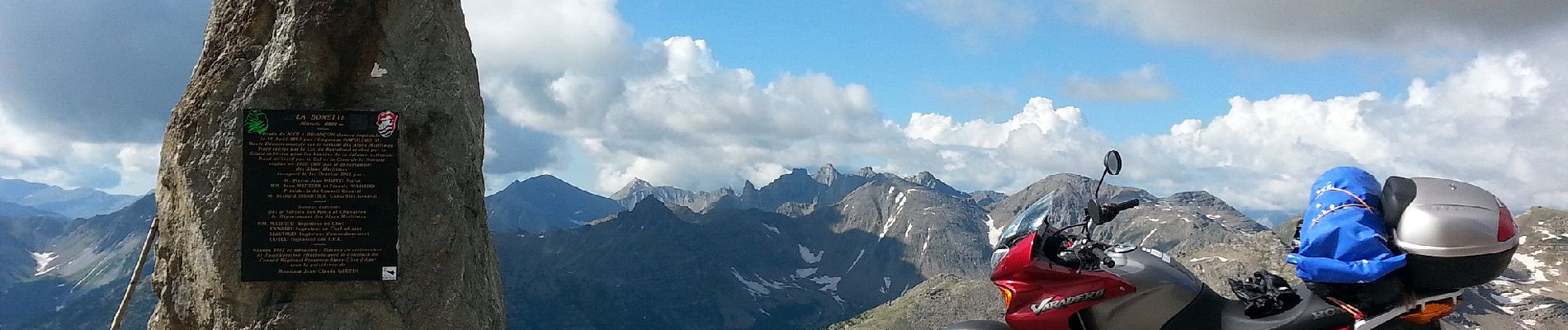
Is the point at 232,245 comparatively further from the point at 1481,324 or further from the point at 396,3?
the point at 1481,324

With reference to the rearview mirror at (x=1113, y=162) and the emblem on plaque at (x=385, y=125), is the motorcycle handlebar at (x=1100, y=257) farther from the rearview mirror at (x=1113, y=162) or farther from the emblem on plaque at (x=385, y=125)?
the emblem on plaque at (x=385, y=125)

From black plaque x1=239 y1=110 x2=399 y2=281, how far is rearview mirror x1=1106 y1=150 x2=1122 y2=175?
6264mm

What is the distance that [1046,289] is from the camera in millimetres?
6539

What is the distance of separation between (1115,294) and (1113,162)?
3.35 ft

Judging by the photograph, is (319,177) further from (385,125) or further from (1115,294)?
(1115,294)

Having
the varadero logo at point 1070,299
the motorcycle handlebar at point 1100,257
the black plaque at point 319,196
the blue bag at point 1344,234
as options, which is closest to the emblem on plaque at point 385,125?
the black plaque at point 319,196

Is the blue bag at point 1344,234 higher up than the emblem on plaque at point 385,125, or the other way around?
the emblem on plaque at point 385,125

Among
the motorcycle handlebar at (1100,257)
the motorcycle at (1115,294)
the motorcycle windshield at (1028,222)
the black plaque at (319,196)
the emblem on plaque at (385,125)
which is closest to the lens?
the motorcycle at (1115,294)

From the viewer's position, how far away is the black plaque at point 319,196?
7.83 metres

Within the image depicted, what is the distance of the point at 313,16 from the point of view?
26.2 feet

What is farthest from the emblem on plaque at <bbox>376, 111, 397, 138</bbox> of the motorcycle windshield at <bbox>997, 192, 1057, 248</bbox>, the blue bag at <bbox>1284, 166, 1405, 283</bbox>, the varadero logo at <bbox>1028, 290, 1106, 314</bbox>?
the blue bag at <bbox>1284, 166, 1405, 283</bbox>

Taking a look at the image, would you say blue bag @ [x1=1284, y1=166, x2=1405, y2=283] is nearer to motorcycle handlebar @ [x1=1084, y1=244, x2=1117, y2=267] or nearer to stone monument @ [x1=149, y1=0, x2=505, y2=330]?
motorcycle handlebar @ [x1=1084, y1=244, x2=1117, y2=267]

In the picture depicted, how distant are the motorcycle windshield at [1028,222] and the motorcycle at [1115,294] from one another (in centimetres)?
24

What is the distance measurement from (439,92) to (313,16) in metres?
1.33
